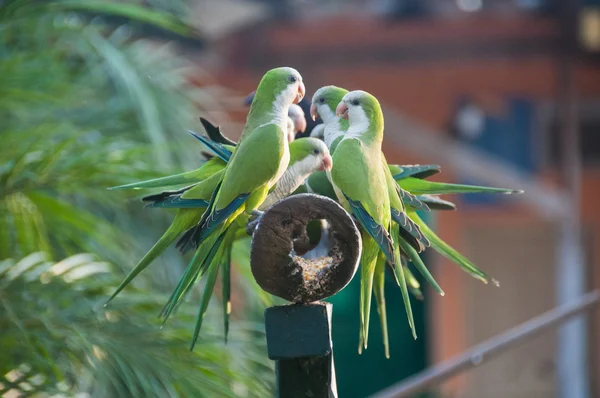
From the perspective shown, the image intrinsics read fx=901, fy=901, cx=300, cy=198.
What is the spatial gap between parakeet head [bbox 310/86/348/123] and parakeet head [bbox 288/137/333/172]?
10cm

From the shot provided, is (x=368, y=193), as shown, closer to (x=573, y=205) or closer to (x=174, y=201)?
(x=174, y=201)

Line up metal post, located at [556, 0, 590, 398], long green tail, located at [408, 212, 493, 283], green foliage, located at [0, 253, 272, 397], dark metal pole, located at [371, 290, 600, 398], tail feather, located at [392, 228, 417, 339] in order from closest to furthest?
1. tail feather, located at [392, 228, 417, 339]
2. long green tail, located at [408, 212, 493, 283]
3. green foliage, located at [0, 253, 272, 397]
4. dark metal pole, located at [371, 290, 600, 398]
5. metal post, located at [556, 0, 590, 398]

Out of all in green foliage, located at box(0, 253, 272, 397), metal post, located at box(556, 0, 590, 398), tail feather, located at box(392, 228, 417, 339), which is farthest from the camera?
metal post, located at box(556, 0, 590, 398)

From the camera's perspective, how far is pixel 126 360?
152cm

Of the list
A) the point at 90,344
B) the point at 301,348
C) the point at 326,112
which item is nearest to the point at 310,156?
the point at 326,112

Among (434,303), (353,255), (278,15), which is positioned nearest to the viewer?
(353,255)

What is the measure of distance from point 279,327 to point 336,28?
11.5ft

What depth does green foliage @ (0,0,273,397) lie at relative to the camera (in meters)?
1.53

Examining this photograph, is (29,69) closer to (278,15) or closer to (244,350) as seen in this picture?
(244,350)

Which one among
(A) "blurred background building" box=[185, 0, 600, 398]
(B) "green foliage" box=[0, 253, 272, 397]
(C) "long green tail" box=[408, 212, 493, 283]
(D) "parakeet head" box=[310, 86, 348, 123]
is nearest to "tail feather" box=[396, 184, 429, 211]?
(C) "long green tail" box=[408, 212, 493, 283]

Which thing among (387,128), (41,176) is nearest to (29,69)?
(41,176)

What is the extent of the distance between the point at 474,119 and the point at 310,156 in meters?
3.82

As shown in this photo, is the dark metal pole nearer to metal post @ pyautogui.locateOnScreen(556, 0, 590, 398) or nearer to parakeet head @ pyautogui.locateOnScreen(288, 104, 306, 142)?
parakeet head @ pyautogui.locateOnScreen(288, 104, 306, 142)

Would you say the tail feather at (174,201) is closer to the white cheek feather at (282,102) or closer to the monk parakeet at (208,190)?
the monk parakeet at (208,190)
